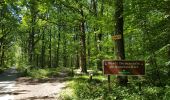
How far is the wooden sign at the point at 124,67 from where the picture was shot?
13.5m

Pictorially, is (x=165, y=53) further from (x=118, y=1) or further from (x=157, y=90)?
(x=118, y=1)

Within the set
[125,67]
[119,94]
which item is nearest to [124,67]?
[125,67]

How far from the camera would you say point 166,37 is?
1228 centimetres

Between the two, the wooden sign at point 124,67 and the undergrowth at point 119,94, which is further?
the wooden sign at point 124,67

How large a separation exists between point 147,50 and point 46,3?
787cm

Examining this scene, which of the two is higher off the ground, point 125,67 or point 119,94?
point 125,67

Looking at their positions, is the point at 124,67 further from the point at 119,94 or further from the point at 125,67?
the point at 119,94

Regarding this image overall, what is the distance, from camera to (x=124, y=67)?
535 inches

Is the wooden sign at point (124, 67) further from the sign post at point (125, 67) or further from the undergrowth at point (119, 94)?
the undergrowth at point (119, 94)

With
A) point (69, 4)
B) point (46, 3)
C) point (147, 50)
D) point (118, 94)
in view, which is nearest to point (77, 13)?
point (69, 4)

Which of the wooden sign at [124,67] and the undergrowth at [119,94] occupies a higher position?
the wooden sign at [124,67]

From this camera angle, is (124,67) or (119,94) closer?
(119,94)

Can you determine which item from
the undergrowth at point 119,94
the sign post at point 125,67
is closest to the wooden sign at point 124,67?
the sign post at point 125,67

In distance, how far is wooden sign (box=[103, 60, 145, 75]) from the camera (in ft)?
44.3
